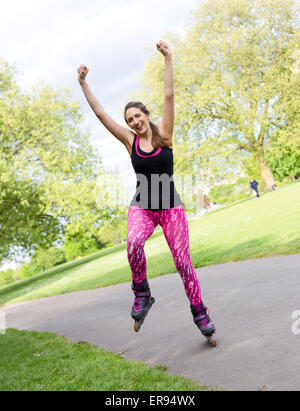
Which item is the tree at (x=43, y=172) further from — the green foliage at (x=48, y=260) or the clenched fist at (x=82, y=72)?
the green foliage at (x=48, y=260)

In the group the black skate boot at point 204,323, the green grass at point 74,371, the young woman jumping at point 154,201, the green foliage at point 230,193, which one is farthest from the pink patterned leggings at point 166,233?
the green foliage at point 230,193

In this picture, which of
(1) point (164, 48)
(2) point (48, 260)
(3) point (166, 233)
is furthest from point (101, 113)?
(2) point (48, 260)

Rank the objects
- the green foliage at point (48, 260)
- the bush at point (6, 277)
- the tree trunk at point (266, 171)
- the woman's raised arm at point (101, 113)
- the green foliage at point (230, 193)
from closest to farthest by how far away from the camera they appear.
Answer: the woman's raised arm at point (101, 113)
the tree trunk at point (266, 171)
the green foliage at point (48, 260)
the green foliage at point (230, 193)
the bush at point (6, 277)

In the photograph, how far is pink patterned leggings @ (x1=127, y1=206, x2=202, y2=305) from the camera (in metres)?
4.12

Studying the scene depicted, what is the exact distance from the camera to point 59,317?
30.4 feet

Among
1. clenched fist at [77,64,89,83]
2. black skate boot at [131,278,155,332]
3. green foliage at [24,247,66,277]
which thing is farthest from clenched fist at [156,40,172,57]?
green foliage at [24,247,66,277]

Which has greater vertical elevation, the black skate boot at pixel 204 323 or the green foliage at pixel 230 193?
the green foliage at pixel 230 193

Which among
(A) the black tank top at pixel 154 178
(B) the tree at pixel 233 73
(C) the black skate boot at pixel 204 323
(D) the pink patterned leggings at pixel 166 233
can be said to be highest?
(B) the tree at pixel 233 73

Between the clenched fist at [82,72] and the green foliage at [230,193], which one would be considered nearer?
the clenched fist at [82,72]

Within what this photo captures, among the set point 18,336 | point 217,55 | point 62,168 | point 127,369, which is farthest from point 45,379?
point 217,55

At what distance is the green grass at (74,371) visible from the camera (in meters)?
3.68

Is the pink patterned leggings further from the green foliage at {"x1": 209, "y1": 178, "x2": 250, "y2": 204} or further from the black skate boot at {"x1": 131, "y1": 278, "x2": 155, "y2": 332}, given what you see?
the green foliage at {"x1": 209, "y1": 178, "x2": 250, "y2": 204}

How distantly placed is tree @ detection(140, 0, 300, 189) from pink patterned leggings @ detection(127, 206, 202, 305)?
28.8 m

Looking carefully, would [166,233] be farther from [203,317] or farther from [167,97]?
[167,97]
